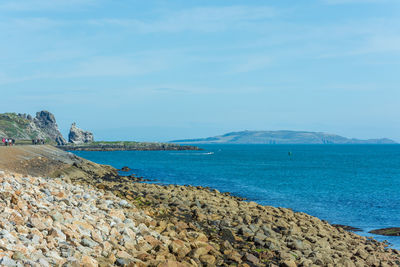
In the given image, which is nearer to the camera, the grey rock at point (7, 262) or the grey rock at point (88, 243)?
the grey rock at point (7, 262)

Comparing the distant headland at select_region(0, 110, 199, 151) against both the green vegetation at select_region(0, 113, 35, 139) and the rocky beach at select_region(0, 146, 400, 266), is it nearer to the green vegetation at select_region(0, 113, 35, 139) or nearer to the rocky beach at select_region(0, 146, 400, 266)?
the green vegetation at select_region(0, 113, 35, 139)

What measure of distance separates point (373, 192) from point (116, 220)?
38.4 meters

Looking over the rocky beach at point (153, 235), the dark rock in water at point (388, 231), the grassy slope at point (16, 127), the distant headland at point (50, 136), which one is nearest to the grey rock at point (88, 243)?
the rocky beach at point (153, 235)

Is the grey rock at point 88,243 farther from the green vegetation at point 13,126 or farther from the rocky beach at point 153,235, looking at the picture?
the green vegetation at point 13,126

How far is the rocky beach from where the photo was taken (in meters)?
10.6

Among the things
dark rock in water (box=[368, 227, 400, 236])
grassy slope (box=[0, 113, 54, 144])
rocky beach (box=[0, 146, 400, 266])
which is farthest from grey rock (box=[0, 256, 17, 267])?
grassy slope (box=[0, 113, 54, 144])

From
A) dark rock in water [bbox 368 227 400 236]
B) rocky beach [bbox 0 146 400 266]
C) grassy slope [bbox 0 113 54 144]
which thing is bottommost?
dark rock in water [bbox 368 227 400 236]

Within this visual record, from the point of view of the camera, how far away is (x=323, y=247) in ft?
56.8

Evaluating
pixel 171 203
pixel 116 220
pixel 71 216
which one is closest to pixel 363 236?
pixel 171 203

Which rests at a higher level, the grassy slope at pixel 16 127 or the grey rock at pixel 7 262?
the grassy slope at pixel 16 127

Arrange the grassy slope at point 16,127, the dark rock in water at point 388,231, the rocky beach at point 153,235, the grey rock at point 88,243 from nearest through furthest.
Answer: the rocky beach at point 153,235, the grey rock at point 88,243, the dark rock in water at point 388,231, the grassy slope at point 16,127

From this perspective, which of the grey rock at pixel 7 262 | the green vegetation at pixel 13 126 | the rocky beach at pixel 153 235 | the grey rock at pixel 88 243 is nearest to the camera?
the grey rock at pixel 7 262

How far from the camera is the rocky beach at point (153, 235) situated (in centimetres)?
1063

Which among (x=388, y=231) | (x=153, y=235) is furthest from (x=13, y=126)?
(x=153, y=235)
